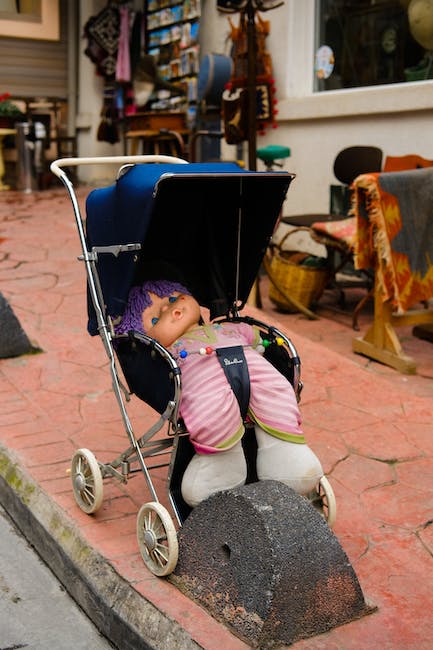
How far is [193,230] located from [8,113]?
32.0 ft

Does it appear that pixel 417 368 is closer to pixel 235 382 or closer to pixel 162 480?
Result: pixel 162 480

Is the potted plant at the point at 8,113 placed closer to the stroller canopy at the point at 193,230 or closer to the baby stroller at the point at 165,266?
the baby stroller at the point at 165,266

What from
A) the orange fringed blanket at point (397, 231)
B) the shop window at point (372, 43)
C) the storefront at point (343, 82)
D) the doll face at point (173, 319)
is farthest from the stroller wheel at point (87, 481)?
the shop window at point (372, 43)

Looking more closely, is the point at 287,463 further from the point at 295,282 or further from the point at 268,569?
the point at 295,282

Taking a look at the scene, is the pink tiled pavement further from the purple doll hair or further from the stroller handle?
the stroller handle

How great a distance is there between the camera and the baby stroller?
3.12 metres

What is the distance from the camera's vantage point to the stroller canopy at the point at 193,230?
10.8ft

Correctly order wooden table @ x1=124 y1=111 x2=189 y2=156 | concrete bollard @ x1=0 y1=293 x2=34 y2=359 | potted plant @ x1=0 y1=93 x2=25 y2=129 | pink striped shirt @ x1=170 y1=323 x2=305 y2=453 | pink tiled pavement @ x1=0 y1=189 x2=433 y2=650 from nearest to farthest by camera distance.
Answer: pink tiled pavement @ x1=0 y1=189 x2=433 y2=650
pink striped shirt @ x1=170 y1=323 x2=305 y2=453
concrete bollard @ x1=0 y1=293 x2=34 y2=359
wooden table @ x1=124 y1=111 x2=189 y2=156
potted plant @ x1=0 y1=93 x2=25 y2=129

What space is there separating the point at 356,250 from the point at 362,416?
1365 millimetres

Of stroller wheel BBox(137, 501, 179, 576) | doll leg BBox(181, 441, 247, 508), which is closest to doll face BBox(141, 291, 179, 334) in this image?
doll leg BBox(181, 441, 247, 508)

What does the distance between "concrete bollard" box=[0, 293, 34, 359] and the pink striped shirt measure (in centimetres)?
252

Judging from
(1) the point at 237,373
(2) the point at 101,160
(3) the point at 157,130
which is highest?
(3) the point at 157,130

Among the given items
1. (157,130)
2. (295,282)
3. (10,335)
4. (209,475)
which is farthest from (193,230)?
(157,130)

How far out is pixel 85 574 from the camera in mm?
3174
